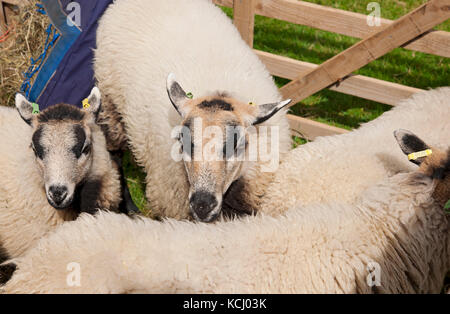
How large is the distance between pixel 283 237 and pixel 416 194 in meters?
0.80

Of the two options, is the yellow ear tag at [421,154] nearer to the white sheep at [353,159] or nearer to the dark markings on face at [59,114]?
the white sheep at [353,159]

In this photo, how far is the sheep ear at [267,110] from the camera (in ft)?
11.7

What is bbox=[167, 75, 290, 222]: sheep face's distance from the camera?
10.6ft

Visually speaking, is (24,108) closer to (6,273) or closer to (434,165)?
(6,273)

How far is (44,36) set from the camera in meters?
5.50

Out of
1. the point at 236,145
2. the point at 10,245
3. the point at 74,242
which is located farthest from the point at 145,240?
the point at 10,245

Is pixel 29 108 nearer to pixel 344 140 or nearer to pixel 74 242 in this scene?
pixel 74 242

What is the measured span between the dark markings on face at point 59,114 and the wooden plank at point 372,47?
7.25 ft

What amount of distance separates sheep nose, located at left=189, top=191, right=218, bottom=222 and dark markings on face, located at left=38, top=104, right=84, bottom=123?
1207mm

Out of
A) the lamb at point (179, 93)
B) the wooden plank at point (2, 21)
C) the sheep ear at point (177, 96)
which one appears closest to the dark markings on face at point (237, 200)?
the lamb at point (179, 93)

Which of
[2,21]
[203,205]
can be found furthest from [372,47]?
[2,21]

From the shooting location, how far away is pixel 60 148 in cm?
341

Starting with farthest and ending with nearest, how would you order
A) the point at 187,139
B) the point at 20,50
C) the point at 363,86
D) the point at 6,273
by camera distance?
the point at 20,50 < the point at 363,86 < the point at 6,273 < the point at 187,139

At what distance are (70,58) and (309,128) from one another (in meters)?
2.63
